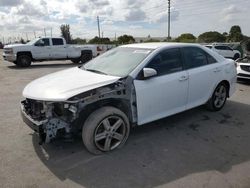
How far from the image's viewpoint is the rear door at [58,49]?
17234 mm

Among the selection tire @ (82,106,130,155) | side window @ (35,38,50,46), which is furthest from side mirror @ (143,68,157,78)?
side window @ (35,38,50,46)

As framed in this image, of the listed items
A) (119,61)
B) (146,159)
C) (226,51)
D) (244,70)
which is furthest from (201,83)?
(226,51)

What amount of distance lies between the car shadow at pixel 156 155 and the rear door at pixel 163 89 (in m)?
0.43

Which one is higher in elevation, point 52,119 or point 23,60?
point 52,119

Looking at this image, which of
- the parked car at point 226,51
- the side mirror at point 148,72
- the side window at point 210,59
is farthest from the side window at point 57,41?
the side mirror at point 148,72

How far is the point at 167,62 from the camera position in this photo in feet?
15.8

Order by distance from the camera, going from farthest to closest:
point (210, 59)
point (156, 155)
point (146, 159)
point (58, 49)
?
point (58, 49) < point (210, 59) < point (156, 155) < point (146, 159)

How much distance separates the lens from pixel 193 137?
4641 millimetres

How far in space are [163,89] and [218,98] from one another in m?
2.09

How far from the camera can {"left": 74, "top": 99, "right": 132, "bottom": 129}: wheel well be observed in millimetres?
3802

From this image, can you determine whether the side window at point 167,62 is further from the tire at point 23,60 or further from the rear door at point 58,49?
the rear door at point 58,49

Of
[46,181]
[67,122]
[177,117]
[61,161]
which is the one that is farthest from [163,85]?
[46,181]

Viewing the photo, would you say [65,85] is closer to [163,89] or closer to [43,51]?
[163,89]

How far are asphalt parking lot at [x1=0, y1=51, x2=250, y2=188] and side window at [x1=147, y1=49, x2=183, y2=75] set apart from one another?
1116 millimetres
